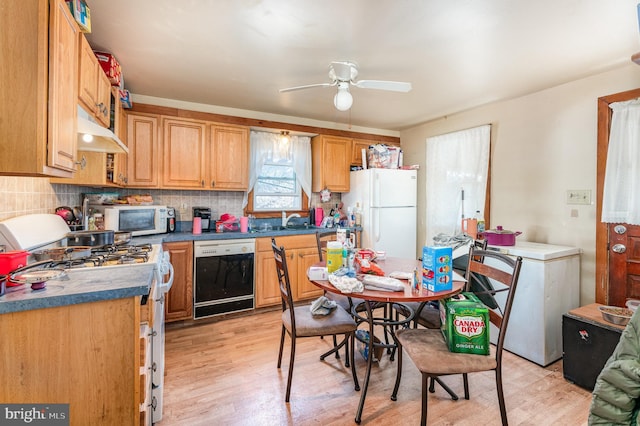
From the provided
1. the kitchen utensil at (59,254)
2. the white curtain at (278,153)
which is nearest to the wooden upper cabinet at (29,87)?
the kitchen utensil at (59,254)

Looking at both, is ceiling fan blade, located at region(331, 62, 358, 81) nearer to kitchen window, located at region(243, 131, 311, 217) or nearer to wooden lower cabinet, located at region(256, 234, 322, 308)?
kitchen window, located at region(243, 131, 311, 217)

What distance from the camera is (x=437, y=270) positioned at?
5.34 ft

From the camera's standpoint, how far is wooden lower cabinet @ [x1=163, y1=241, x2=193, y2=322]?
2.95 meters

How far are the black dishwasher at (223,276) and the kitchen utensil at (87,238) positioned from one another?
3.56 feet

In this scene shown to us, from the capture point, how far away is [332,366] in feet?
7.53

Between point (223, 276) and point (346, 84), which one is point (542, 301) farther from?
point (223, 276)

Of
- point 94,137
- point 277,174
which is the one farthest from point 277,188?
point 94,137

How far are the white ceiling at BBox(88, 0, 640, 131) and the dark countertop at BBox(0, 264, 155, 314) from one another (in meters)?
1.55

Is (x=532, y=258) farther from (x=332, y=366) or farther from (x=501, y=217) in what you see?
(x=332, y=366)

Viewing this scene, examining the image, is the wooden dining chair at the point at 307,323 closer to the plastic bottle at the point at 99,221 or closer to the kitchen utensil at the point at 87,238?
the kitchen utensil at the point at 87,238

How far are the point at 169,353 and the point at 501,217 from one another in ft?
12.1

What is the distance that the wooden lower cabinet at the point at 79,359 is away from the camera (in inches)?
41.6

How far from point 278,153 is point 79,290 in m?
3.07

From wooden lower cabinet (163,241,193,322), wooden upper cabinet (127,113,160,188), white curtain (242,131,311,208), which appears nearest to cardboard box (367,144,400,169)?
white curtain (242,131,311,208)
